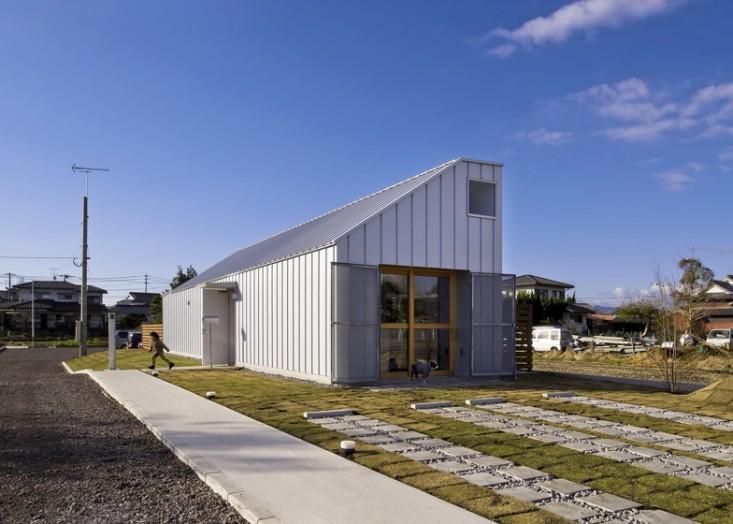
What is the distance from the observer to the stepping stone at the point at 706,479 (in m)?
5.56

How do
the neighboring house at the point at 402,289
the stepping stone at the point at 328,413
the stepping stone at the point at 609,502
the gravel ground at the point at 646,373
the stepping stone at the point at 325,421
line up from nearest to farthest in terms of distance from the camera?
the stepping stone at the point at 609,502
the stepping stone at the point at 325,421
the stepping stone at the point at 328,413
the neighboring house at the point at 402,289
the gravel ground at the point at 646,373

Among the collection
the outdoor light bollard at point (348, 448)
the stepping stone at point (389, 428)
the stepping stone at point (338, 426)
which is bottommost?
the stepping stone at point (338, 426)

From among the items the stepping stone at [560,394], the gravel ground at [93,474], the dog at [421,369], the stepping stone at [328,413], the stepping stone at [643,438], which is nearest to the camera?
the gravel ground at [93,474]

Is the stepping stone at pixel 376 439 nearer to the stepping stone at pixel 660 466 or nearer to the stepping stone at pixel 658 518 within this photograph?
the stepping stone at pixel 660 466

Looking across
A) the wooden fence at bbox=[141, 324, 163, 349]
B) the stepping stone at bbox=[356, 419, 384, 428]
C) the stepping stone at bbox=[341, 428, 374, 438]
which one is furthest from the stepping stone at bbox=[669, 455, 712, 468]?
the wooden fence at bbox=[141, 324, 163, 349]

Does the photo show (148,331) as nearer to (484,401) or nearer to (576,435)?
(484,401)

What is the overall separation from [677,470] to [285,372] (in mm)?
11126

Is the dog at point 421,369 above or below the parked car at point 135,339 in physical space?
above

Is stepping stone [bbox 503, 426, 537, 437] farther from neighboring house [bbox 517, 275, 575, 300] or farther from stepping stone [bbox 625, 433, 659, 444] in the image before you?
neighboring house [bbox 517, 275, 575, 300]

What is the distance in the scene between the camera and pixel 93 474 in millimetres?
6145

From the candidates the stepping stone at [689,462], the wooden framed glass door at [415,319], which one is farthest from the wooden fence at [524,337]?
the stepping stone at [689,462]

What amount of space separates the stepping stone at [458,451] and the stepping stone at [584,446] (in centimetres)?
116

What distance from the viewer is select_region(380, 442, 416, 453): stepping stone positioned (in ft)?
22.5

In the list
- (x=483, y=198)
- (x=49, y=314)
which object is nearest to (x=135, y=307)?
(x=49, y=314)
